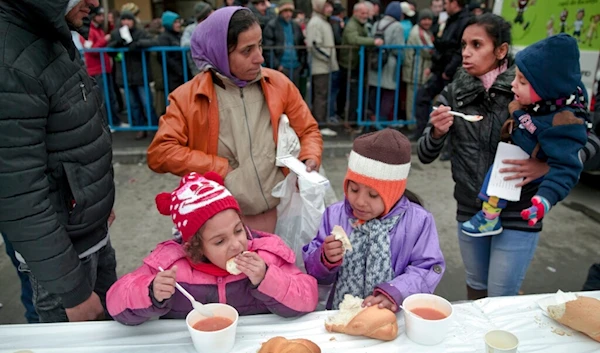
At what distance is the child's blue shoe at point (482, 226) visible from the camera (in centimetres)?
236

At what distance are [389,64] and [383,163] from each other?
19.3 ft

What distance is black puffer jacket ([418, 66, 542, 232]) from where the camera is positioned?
2.35 meters

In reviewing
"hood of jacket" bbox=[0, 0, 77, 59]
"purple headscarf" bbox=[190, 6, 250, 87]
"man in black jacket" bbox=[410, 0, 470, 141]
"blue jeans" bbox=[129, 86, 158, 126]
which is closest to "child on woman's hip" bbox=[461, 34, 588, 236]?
"purple headscarf" bbox=[190, 6, 250, 87]

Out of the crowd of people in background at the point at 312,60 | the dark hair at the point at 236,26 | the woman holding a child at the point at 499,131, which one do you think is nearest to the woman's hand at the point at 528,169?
the woman holding a child at the point at 499,131

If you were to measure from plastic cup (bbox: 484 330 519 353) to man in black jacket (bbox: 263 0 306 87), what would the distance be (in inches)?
235

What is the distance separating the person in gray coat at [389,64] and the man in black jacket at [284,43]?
47.8 inches

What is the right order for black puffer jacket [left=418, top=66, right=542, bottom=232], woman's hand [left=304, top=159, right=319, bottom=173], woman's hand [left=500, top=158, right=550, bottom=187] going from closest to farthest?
woman's hand [left=500, top=158, right=550, bottom=187] → black puffer jacket [left=418, top=66, right=542, bottom=232] → woman's hand [left=304, top=159, right=319, bottom=173]

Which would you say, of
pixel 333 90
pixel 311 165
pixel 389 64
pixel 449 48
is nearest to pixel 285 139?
pixel 311 165

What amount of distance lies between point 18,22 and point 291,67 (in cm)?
588

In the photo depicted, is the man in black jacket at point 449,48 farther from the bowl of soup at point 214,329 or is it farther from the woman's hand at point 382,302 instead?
the bowl of soup at point 214,329

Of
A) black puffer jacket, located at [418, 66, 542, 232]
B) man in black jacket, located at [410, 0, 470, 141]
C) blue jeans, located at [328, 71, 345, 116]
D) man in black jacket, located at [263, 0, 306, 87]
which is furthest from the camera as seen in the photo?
blue jeans, located at [328, 71, 345, 116]

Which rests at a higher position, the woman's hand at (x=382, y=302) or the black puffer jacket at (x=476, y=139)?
the black puffer jacket at (x=476, y=139)

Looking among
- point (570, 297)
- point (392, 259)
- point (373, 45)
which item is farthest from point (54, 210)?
point (373, 45)

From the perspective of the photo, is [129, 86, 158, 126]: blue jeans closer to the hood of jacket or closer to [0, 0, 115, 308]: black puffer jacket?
[0, 0, 115, 308]: black puffer jacket
